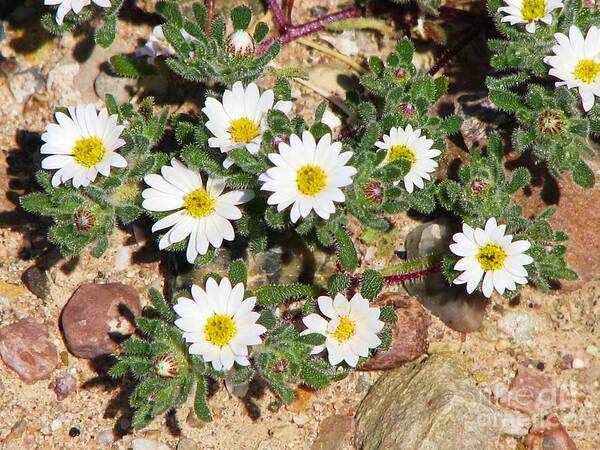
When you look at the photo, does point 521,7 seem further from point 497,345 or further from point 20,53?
point 20,53

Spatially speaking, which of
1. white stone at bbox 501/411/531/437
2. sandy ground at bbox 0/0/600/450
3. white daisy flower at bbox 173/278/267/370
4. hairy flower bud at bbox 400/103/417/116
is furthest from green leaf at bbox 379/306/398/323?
hairy flower bud at bbox 400/103/417/116

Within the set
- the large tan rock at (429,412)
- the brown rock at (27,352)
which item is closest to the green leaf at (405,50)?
the large tan rock at (429,412)

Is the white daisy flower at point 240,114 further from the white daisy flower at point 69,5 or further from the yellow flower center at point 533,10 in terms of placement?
the yellow flower center at point 533,10

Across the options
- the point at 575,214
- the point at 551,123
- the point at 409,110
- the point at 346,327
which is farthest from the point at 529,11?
the point at 346,327

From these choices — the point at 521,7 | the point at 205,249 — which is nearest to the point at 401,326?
the point at 205,249

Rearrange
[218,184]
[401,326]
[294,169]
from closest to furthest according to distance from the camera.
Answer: [294,169] → [218,184] → [401,326]

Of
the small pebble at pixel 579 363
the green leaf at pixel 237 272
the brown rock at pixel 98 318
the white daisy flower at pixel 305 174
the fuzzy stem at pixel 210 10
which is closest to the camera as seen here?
the white daisy flower at pixel 305 174
